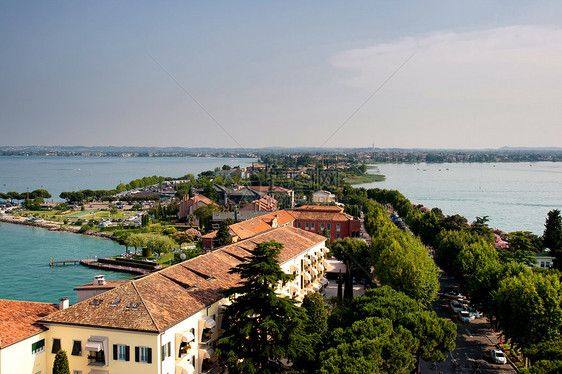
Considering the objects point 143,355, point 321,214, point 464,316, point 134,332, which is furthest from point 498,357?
point 321,214

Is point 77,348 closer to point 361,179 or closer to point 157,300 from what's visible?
point 157,300

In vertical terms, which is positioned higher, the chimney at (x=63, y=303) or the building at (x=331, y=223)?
the chimney at (x=63, y=303)

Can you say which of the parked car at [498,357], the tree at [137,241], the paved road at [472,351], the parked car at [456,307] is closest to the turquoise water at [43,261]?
the tree at [137,241]

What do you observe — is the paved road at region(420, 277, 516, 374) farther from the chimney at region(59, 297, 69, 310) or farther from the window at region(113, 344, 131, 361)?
the chimney at region(59, 297, 69, 310)

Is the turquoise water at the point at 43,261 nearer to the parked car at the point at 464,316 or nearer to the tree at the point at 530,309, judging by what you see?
the parked car at the point at 464,316

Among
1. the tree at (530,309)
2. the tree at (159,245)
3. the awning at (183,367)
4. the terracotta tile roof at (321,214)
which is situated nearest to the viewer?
the awning at (183,367)

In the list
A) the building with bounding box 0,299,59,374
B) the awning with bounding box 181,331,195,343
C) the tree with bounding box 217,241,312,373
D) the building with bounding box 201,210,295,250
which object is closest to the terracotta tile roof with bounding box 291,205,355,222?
the building with bounding box 201,210,295,250
